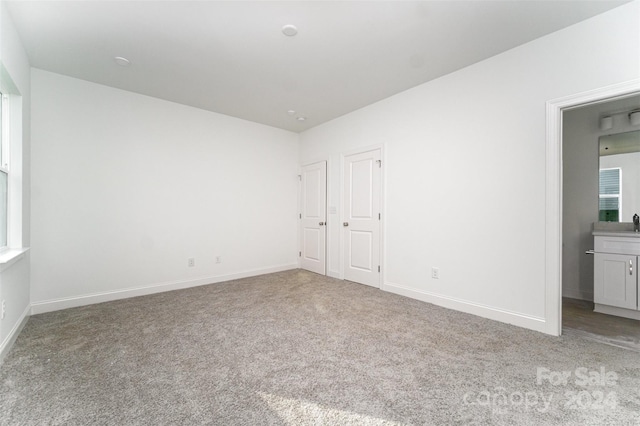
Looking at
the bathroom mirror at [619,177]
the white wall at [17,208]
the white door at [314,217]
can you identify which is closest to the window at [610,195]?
the bathroom mirror at [619,177]

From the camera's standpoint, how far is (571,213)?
3.77 metres

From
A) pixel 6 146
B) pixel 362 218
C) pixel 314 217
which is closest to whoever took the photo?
pixel 6 146

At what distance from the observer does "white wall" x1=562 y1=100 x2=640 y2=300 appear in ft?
11.8

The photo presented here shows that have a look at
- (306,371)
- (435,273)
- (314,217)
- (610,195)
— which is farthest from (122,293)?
(610,195)

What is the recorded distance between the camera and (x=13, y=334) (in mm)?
2361

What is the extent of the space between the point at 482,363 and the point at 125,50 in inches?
166

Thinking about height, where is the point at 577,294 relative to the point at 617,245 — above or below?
below

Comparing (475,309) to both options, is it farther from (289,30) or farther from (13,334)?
(13,334)

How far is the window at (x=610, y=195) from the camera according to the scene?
3424 mm

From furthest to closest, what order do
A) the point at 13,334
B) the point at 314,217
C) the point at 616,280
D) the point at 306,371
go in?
the point at 314,217 < the point at 616,280 < the point at 13,334 < the point at 306,371

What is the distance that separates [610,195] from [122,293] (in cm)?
641

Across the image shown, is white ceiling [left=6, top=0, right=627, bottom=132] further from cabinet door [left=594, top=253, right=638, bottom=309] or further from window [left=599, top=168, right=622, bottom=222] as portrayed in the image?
cabinet door [left=594, top=253, right=638, bottom=309]

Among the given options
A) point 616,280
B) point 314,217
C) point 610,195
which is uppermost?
point 610,195

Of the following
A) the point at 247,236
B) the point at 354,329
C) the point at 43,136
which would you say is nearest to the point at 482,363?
the point at 354,329
